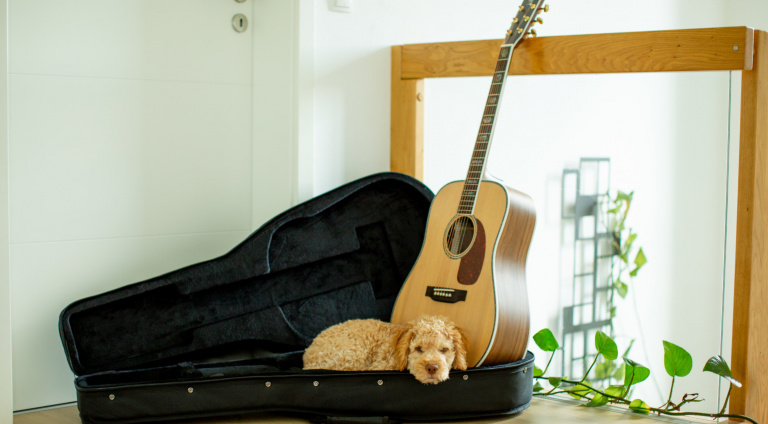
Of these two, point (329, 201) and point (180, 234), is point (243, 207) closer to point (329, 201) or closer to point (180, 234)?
point (180, 234)

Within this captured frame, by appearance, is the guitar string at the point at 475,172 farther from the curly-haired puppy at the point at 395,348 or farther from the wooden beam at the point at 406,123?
the wooden beam at the point at 406,123

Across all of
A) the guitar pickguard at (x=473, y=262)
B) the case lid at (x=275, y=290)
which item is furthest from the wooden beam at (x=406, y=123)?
the guitar pickguard at (x=473, y=262)

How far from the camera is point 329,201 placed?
6.14ft

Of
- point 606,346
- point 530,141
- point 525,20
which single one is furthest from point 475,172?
point 530,141

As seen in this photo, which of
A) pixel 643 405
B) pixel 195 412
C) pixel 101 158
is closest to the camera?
pixel 195 412

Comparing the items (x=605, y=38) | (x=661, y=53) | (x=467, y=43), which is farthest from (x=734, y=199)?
(x=467, y=43)

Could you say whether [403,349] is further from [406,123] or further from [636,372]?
[406,123]

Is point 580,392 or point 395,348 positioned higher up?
point 395,348

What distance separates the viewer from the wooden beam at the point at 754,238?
1.63 meters

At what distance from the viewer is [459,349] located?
1528 millimetres

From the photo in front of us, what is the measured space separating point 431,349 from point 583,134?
158 cm

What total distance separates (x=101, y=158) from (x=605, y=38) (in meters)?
1.41

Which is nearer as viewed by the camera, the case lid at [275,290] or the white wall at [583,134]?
the case lid at [275,290]

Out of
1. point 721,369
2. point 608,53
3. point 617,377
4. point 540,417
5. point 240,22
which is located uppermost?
point 240,22
